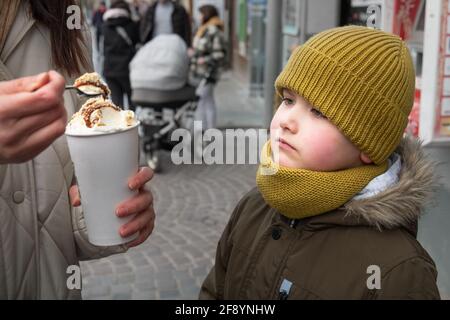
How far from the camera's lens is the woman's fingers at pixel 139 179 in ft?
5.07

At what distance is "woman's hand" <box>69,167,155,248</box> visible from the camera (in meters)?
1.56

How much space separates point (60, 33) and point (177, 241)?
11.4 feet

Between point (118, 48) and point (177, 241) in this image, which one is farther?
point (118, 48)

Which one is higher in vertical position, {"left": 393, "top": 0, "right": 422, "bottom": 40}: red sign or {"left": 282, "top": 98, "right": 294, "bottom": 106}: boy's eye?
{"left": 393, "top": 0, "right": 422, "bottom": 40}: red sign

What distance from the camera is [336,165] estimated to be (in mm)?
1685

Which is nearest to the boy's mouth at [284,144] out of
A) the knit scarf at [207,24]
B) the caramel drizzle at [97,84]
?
the caramel drizzle at [97,84]

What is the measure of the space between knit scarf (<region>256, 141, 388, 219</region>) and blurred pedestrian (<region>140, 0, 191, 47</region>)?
8116mm

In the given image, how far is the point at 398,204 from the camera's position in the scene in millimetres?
1656

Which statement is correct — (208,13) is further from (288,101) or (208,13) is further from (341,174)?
(341,174)

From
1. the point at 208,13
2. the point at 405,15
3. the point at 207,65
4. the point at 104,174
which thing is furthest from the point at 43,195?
the point at 208,13

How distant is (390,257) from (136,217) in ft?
2.20

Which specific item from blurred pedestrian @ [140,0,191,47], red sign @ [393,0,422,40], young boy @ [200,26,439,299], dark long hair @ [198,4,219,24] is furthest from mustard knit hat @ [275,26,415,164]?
blurred pedestrian @ [140,0,191,47]

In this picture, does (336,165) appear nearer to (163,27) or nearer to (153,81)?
(153,81)

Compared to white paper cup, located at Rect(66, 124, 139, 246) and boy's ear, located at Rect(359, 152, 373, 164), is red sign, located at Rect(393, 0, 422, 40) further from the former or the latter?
white paper cup, located at Rect(66, 124, 139, 246)
